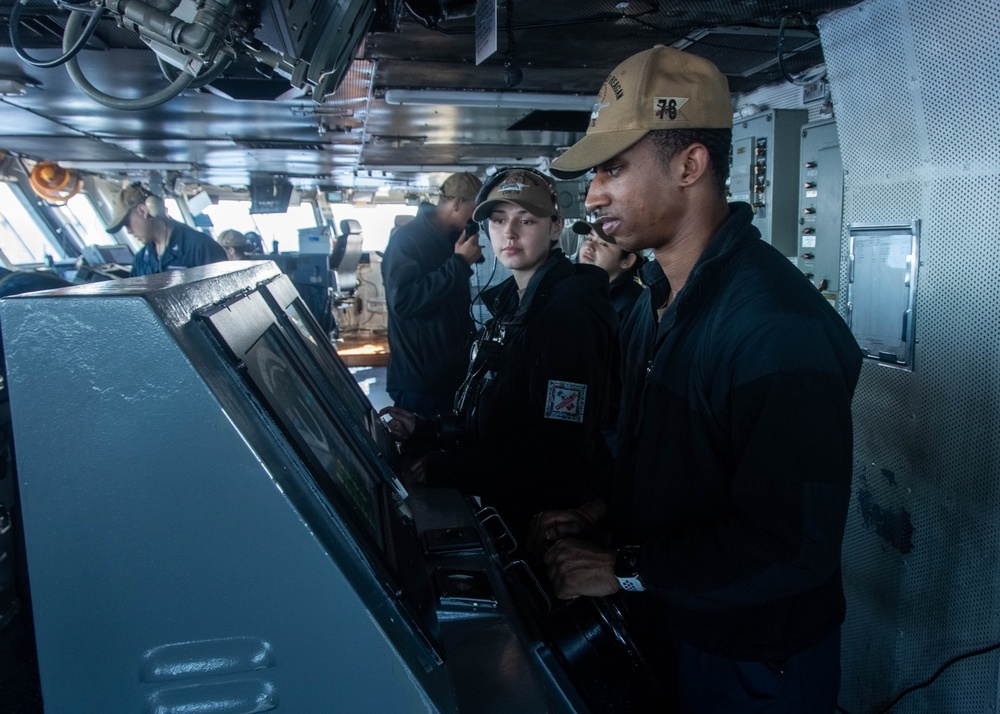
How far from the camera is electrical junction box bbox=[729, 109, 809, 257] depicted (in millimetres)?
3199

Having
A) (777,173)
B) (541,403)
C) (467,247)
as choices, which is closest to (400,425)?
(541,403)

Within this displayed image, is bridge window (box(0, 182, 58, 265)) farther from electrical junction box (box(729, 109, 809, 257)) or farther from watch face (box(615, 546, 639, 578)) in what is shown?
watch face (box(615, 546, 639, 578))

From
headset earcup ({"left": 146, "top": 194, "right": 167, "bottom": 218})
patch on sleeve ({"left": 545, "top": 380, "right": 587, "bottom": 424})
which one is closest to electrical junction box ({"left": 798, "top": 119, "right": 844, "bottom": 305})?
patch on sleeve ({"left": 545, "top": 380, "right": 587, "bottom": 424})

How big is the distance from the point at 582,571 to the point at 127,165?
32.1ft

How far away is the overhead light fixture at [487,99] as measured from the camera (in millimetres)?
4305

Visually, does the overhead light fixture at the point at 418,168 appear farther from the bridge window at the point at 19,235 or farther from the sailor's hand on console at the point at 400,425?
the sailor's hand on console at the point at 400,425

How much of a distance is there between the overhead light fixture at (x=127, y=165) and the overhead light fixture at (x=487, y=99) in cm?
573

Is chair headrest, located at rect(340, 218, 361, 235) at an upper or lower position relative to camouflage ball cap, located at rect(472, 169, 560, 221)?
upper

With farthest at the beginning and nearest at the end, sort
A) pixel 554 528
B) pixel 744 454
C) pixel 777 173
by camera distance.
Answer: pixel 777 173 → pixel 554 528 → pixel 744 454

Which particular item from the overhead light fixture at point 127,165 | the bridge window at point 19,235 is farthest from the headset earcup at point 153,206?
the bridge window at point 19,235

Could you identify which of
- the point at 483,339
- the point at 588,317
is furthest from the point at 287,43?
the point at 588,317

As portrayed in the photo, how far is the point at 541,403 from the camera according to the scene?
175cm

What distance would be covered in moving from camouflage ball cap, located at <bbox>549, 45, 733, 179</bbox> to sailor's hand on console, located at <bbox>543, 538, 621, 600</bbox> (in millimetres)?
624

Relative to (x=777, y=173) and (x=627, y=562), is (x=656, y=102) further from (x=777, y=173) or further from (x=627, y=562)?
(x=777, y=173)
